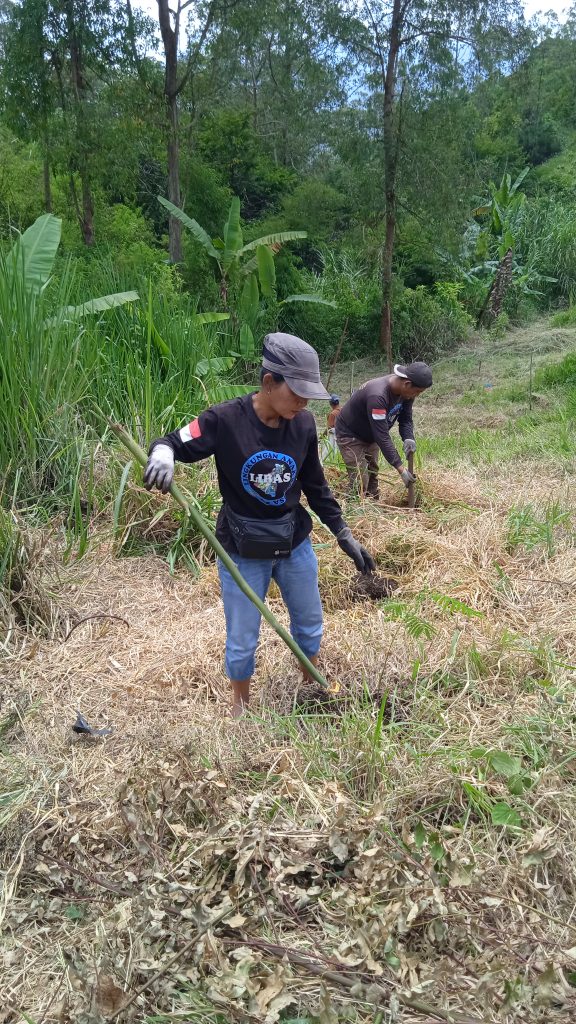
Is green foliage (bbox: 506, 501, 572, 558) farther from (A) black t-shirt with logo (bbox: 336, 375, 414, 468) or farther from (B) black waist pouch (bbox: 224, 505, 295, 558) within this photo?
(B) black waist pouch (bbox: 224, 505, 295, 558)

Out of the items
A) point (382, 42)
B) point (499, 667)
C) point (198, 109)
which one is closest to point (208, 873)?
point (499, 667)

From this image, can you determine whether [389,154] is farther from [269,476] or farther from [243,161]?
[269,476]

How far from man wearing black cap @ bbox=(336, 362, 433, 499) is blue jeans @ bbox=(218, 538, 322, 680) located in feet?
6.33

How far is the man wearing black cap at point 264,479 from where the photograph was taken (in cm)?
232

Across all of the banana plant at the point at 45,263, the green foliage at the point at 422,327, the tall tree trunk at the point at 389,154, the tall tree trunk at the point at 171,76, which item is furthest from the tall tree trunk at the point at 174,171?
the banana plant at the point at 45,263

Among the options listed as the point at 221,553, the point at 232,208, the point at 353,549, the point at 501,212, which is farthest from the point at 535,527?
the point at 501,212

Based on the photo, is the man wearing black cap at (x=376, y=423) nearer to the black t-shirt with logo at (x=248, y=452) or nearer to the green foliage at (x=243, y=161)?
the black t-shirt with logo at (x=248, y=452)

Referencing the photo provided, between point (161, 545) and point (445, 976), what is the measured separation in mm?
3113

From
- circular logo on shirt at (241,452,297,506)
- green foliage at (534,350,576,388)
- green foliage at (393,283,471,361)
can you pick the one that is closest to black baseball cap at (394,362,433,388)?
circular logo on shirt at (241,452,297,506)

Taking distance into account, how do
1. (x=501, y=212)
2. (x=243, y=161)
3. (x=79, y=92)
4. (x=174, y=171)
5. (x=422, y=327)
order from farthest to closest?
(x=243, y=161) → (x=501, y=212) → (x=422, y=327) → (x=174, y=171) → (x=79, y=92)

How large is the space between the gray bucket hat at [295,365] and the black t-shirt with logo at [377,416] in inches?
88.7

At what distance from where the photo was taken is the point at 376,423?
4.64 metres

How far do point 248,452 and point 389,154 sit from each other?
34.3 feet

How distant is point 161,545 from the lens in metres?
4.42
